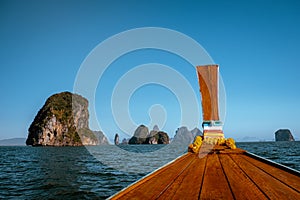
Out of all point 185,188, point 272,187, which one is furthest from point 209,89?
point 185,188

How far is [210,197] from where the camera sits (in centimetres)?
259

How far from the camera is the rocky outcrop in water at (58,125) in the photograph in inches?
4715

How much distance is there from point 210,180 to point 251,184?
57 cm

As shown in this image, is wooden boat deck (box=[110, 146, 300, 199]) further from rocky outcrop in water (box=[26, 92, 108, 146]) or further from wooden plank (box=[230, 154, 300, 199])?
rocky outcrop in water (box=[26, 92, 108, 146])

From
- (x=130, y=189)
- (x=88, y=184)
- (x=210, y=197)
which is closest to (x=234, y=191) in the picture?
(x=210, y=197)

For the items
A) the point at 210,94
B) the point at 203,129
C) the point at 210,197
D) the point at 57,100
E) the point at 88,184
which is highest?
the point at 57,100

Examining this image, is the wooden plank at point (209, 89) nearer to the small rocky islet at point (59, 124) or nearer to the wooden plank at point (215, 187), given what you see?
the wooden plank at point (215, 187)

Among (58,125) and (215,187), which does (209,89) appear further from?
(58,125)

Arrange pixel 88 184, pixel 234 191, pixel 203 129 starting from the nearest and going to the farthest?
pixel 234 191 → pixel 88 184 → pixel 203 129

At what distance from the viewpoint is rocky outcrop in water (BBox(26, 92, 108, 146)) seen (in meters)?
120

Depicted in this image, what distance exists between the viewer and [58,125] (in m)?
125

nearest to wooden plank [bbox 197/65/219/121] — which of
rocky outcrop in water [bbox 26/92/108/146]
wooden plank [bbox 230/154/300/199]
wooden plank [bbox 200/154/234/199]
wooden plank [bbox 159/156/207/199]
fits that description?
wooden plank [bbox 230/154/300/199]

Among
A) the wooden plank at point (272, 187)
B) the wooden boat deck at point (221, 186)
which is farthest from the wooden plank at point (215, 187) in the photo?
the wooden plank at point (272, 187)

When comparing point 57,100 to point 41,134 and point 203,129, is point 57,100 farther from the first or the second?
point 203,129
